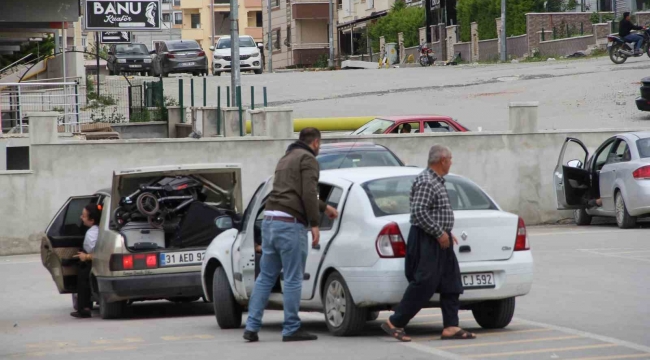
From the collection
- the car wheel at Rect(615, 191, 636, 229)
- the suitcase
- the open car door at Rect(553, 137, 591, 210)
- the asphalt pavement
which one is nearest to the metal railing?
the asphalt pavement

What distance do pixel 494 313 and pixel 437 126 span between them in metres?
15.0

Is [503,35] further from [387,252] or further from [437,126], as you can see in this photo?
[387,252]

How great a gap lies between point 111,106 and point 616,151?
1863 cm

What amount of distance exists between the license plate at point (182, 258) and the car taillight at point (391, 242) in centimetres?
384

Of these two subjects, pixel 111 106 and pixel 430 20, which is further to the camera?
pixel 430 20

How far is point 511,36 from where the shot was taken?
58.7 meters

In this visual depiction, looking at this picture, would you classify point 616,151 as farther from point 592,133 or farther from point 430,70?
point 430,70

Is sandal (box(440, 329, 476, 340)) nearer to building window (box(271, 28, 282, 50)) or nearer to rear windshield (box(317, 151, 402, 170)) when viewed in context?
rear windshield (box(317, 151, 402, 170))

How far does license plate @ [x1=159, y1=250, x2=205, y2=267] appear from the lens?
12844 mm

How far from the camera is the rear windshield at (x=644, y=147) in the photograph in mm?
19625

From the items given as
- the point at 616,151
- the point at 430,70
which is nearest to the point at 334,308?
the point at 616,151

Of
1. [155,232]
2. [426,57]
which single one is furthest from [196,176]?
[426,57]

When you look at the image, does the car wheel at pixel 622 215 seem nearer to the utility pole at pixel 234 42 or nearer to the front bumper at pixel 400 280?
the front bumper at pixel 400 280

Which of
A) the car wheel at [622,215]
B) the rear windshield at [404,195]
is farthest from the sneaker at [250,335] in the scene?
the car wheel at [622,215]
